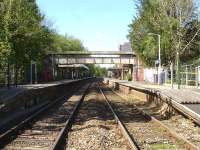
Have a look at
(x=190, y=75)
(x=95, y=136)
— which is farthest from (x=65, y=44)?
(x=95, y=136)

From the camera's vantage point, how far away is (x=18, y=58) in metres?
51.3

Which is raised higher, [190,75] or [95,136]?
[190,75]

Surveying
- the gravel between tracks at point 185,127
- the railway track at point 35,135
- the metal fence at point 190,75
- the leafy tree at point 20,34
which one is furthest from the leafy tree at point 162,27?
the railway track at point 35,135

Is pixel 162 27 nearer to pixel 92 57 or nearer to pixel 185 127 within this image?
pixel 185 127

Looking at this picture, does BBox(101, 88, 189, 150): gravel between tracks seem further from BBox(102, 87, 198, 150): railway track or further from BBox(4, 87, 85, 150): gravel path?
BBox(4, 87, 85, 150): gravel path

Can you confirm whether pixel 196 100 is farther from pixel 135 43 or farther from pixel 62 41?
pixel 62 41

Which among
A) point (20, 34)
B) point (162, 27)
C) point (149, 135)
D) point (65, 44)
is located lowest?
point (149, 135)

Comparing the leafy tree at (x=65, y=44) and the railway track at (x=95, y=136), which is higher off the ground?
the leafy tree at (x=65, y=44)

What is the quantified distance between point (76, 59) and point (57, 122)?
104477 mm

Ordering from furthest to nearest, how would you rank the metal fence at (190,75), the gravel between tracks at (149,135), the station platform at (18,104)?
1. the metal fence at (190,75)
2. the station platform at (18,104)
3. the gravel between tracks at (149,135)

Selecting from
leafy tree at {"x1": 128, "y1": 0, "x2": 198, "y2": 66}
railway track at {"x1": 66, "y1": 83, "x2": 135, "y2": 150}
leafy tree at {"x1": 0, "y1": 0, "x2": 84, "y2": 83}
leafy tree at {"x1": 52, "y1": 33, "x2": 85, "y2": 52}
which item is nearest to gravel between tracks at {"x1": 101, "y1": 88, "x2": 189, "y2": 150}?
railway track at {"x1": 66, "y1": 83, "x2": 135, "y2": 150}

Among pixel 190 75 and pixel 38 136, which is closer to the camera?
pixel 38 136

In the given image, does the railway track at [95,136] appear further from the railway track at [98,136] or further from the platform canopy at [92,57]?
the platform canopy at [92,57]

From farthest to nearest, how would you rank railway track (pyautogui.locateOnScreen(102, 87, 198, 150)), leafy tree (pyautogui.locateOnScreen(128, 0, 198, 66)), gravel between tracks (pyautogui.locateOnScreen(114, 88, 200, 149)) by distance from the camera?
leafy tree (pyautogui.locateOnScreen(128, 0, 198, 66)), gravel between tracks (pyautogui.locateOnScreen(114, 88, 200, 149)), railway track (pyautogui.locateOnScreen(102, 87, 198, 150))
